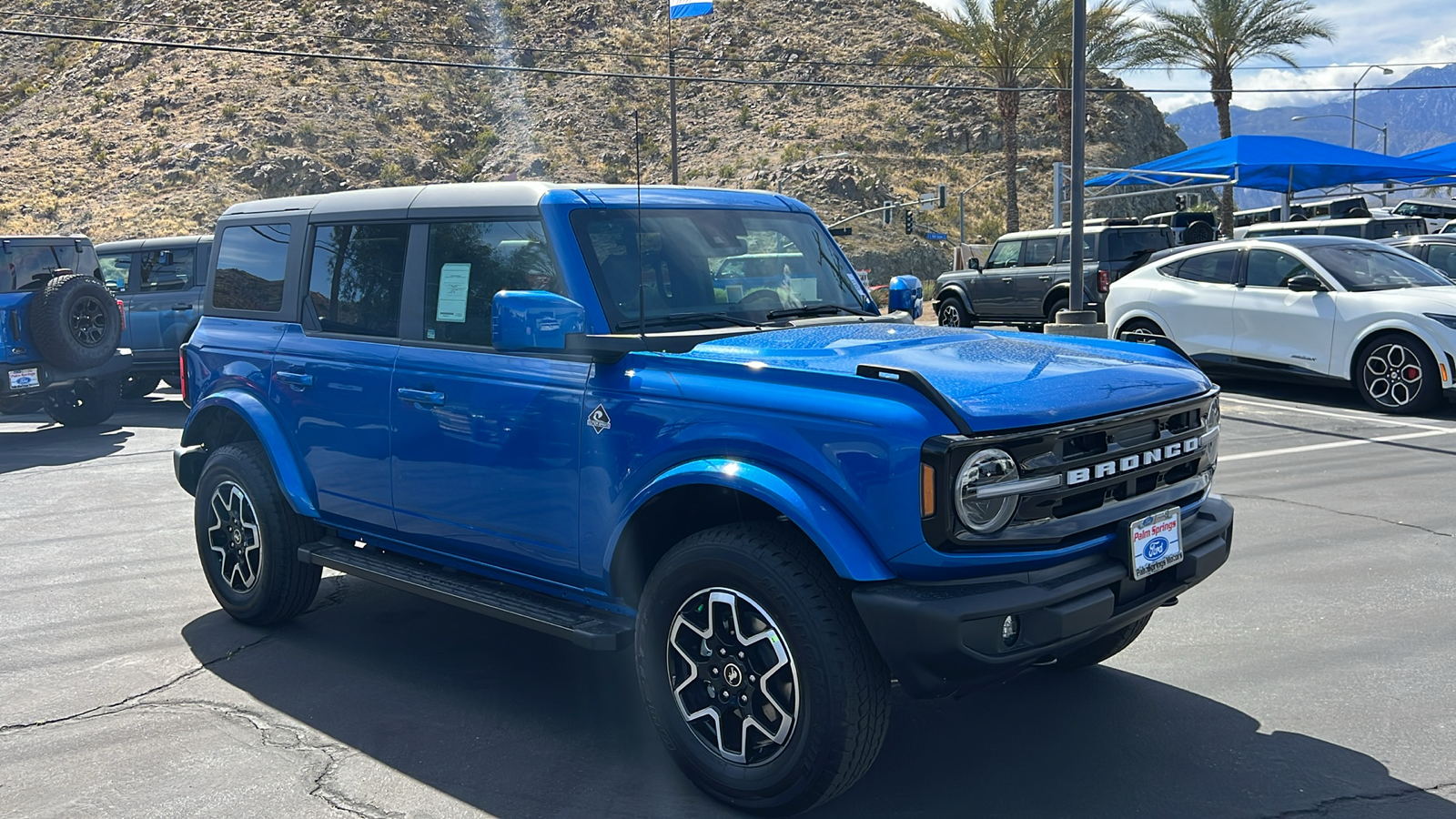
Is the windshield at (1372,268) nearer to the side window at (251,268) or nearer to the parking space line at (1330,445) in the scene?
the parking space line at (1330,445)

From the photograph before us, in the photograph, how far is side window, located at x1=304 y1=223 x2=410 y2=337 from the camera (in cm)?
516

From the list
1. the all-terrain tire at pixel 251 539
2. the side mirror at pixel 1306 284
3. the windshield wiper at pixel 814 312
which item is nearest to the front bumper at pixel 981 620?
the windshield wiper at pixel 814 312

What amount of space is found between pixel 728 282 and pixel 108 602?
3.98 metres

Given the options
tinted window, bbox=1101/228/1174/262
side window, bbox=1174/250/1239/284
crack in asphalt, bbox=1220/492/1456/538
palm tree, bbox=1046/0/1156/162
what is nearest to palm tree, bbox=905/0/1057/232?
palm tree, bbox=1046/0/1156/162

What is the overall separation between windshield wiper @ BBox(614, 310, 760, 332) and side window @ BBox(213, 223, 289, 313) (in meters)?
2.17

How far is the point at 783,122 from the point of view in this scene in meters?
62.5

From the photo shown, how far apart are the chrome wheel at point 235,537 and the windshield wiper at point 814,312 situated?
265 centimetres

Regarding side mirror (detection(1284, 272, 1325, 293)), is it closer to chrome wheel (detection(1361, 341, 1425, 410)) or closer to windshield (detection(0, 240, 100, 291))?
chrome wheel (detection(1361, 341, 1425, 410))

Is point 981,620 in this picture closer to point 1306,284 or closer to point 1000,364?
point 1000,364

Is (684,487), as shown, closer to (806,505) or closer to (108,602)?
(806,505)

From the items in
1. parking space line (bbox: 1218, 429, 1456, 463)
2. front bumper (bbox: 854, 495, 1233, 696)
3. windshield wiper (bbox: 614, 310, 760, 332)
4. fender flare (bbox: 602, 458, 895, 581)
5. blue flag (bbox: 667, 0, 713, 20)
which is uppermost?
blue flag (bbox: 667, 0, 713, 20)

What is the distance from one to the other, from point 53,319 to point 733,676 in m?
11.8

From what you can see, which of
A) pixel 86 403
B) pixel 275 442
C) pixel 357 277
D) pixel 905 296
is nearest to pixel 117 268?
pixel 86 403

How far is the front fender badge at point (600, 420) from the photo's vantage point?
4171mm
